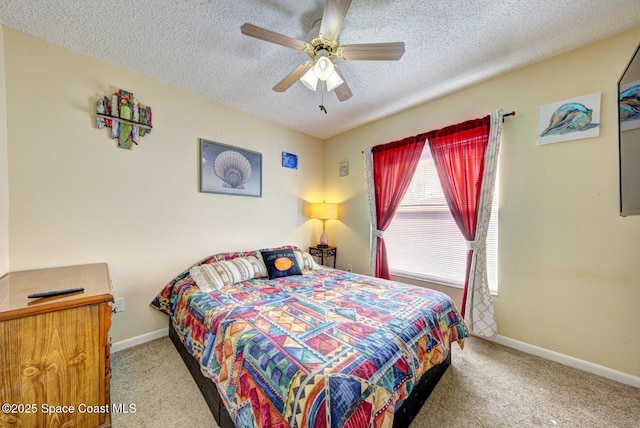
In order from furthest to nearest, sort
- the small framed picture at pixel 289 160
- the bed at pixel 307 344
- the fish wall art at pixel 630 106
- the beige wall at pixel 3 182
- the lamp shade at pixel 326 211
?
1. the lamp shade at pixel 326 211
2. the small framed picture at pixel 289 160
3. the beige wall at pixel 3 182
4. the fish wall art at pixel 630 106
5. the bed at pixel 307 344

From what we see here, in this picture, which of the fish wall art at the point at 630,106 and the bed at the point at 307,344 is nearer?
the bed at the point at 307,344

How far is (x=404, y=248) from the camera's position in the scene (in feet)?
A: 9.68

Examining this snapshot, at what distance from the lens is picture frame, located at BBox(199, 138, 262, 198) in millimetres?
2568

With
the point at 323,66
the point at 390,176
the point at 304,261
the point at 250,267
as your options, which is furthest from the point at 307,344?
the point at 390,176

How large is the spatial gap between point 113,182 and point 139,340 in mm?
1450

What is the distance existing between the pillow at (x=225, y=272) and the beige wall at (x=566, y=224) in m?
2.38

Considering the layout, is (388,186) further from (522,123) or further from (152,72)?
(152,72)

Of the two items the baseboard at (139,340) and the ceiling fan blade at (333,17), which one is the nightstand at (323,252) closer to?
the baseboard at (139,340)

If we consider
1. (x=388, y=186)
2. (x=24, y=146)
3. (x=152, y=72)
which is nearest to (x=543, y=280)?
(x=388, y=186)

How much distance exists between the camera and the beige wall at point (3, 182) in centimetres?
155

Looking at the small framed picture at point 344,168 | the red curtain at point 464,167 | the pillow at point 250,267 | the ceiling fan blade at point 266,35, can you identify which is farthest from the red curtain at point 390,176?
the ceiling fan blade at point 266,35

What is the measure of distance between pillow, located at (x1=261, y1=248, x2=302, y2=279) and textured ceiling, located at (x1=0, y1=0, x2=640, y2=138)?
175 centimetres

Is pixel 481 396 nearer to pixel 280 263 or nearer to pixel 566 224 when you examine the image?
pixel 566 224

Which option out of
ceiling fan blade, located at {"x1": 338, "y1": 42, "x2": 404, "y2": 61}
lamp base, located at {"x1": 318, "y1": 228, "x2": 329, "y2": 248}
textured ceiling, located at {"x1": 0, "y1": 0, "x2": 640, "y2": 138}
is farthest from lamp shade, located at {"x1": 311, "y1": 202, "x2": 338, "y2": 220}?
ceiling fan blade, located at {"x1": 338, "y1": 42, "x2": 404, "y2": 61}
